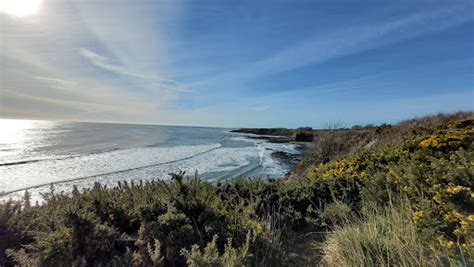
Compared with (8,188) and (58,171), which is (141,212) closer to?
(8,188)

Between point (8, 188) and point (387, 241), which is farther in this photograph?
point (8, 188)

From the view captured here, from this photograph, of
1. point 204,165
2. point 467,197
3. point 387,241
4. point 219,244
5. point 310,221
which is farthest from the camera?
point 204,165

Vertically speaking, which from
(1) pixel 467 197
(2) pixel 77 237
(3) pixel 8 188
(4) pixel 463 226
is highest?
(1) pixel 467 197

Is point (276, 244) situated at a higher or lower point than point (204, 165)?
higher

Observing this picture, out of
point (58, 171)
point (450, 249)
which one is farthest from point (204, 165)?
point (450, 249)

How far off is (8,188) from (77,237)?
508 inches

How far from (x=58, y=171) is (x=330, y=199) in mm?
17086

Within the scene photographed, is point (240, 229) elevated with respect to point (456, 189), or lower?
lower

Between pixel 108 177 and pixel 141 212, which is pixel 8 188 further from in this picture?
pixel 141 212

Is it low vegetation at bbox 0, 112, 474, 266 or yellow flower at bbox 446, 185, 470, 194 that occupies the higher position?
yellow flower at bbox 446, 185, 470, 194

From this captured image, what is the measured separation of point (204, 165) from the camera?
1872cm

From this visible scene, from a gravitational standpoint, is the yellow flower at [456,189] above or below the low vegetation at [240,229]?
above

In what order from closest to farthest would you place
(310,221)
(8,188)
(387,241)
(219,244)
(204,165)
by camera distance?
(387,241) → (219,244) → (310,221) → (8,188) → (204,165)

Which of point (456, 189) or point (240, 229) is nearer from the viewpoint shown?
point (456, 189)
